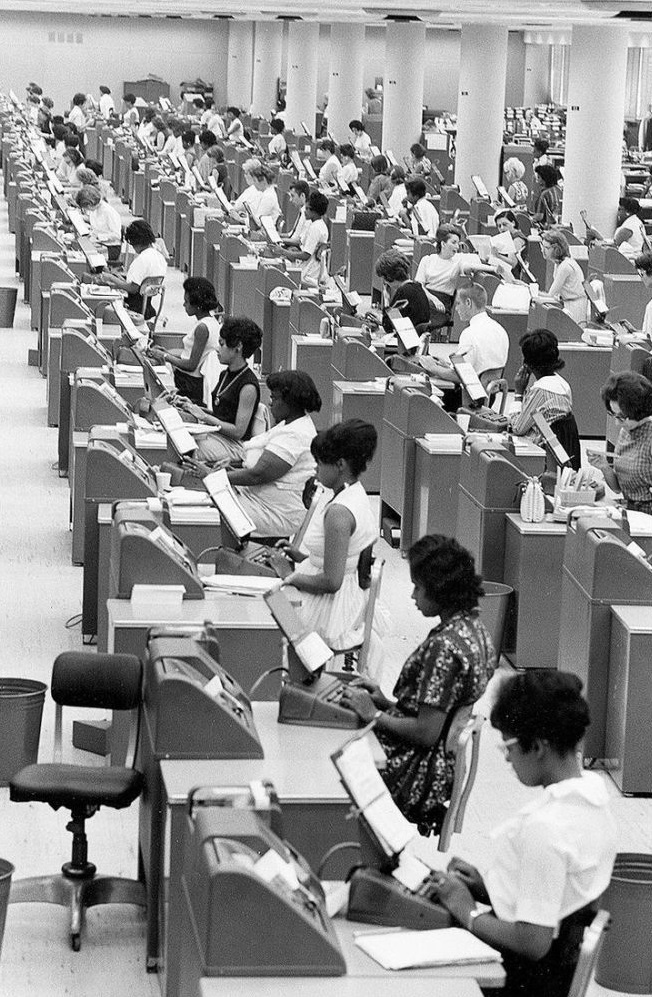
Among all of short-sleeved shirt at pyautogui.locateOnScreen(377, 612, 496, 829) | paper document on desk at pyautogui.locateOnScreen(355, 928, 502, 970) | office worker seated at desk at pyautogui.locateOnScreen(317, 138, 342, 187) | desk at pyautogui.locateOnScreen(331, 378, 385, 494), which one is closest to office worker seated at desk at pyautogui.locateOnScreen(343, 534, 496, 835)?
short-sleeved shirt at pyautogui.locateOnScreen(377, 612, 496, 829)

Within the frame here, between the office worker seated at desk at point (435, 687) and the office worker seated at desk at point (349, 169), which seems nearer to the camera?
the office worker seated at desk at point (435, 687)

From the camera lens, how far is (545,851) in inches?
145

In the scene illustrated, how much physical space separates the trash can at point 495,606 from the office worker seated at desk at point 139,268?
250 inches

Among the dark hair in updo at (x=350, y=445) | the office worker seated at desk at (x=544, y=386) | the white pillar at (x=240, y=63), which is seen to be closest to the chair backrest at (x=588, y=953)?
the dark hair in updo at (x=350, y=445)

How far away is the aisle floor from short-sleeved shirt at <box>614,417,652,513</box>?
4.08 feet

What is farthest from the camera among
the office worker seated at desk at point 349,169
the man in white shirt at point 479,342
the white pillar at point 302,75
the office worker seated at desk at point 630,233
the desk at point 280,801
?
the white pillar at point 302,75

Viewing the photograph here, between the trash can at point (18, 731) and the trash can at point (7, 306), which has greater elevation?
the trash can at point (7, 306)

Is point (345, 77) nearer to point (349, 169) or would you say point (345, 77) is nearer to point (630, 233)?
point (349, 169)

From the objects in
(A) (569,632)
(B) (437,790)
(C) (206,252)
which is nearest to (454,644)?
(B) (437,790)

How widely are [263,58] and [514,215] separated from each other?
70.7ft

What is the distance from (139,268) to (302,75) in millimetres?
20324

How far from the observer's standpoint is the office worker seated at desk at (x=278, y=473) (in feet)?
25.3

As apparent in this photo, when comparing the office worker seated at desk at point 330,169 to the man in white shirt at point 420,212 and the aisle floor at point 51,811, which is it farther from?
the aisle floor at point 51,811

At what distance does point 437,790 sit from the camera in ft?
16.3
